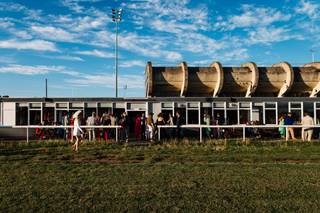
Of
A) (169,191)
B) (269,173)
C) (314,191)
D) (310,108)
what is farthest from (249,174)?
(310,108)

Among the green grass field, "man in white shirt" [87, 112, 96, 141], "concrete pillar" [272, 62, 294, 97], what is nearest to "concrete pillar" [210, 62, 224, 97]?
"concrete pillar" [272, 62, 294, 97]

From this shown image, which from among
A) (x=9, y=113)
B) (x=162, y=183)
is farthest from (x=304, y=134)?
(x=9, y=113)

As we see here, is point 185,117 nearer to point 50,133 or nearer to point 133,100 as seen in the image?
point 133,100

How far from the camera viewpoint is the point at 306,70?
29.5m

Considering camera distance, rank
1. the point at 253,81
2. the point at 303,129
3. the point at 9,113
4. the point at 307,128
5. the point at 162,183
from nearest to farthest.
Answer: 1. the point at 162,183
2. the point at 307,128
3. the point at 303,129
4. the point at 9,113
5. the point at 253,81

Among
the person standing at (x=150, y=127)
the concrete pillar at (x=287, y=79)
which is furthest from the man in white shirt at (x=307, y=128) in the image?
the concrete pillar at (x=287, y=79)

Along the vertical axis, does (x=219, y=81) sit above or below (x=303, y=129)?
above

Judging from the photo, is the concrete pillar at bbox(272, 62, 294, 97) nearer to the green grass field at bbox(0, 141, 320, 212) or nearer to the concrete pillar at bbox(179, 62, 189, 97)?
the concrete pillar at bbox(179, 62, 189, 97)

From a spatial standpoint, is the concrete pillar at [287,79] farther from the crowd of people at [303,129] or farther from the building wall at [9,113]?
the building wall at [9,113]

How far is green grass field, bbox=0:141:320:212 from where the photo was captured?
5.57 metres

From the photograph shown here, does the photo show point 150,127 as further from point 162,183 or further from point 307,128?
point 162,183

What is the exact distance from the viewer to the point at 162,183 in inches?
290

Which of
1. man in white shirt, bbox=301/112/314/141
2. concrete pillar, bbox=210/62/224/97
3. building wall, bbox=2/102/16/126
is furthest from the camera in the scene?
concrete pillar, bbox=210/62/224/97

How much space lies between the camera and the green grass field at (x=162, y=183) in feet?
18.3
